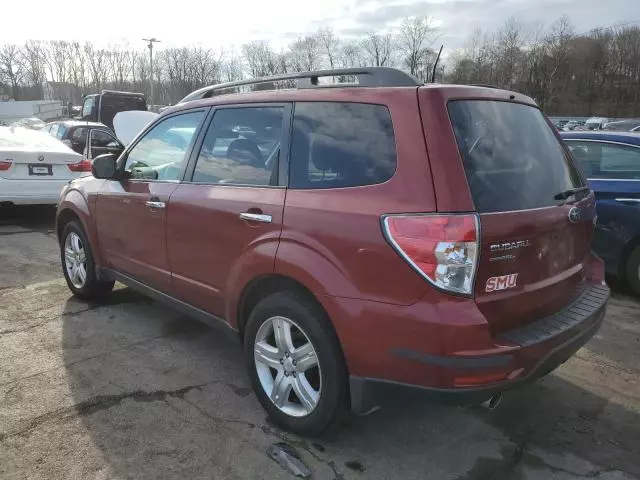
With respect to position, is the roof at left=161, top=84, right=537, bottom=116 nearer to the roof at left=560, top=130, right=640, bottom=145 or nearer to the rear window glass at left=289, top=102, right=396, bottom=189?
the rear window glass at left=289, top=102, right=396, bottom=189

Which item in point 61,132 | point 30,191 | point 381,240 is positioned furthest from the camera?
point 61,132

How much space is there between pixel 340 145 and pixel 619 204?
159 inches

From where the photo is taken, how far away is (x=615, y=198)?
5.54 m

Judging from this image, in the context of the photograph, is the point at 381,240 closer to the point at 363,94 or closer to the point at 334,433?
the point at 363,94

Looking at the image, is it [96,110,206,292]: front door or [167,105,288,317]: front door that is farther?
[96,110,206,292]: front door

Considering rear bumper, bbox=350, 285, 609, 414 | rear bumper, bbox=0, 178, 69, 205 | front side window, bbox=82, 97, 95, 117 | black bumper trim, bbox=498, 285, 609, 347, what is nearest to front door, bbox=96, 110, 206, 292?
rear bumper, bbox=350, 285, 609, 414

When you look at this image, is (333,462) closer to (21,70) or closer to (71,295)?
(71,295)

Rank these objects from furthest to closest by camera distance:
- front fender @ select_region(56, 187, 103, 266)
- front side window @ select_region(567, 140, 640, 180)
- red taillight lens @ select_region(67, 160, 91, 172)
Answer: red taillight lens @ select_region(67, 160, 91, 172) → front side window @ select_region(567, 140, 640, 180) → front fender @ select_region(56, 187, 103, 266)

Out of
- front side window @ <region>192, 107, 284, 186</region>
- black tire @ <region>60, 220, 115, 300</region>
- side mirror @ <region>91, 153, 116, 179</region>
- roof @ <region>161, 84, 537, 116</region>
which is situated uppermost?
roof @ <region>161, 84, 537, 116</region>

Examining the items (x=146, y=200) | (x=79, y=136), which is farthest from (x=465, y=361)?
(x=79, y=136)

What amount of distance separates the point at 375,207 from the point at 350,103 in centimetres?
62

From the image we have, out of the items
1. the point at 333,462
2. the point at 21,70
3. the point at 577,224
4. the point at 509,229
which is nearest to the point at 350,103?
the point at 509,229

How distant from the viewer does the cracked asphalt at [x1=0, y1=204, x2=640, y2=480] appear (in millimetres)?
2699

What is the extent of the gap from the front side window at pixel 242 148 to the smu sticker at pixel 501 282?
1.26m
